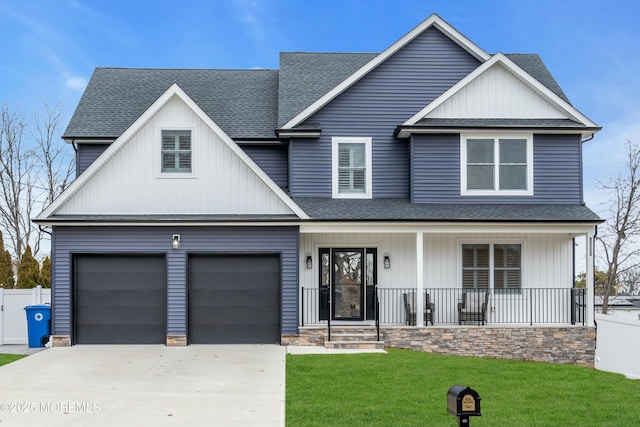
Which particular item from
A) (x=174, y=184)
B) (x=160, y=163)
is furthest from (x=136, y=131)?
(x=174, y=184)

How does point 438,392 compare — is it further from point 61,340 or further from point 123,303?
point 61,340

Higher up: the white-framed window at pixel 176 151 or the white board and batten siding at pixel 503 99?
the white board and batten siding at pixel 503 99

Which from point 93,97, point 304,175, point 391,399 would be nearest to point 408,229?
point 304,175

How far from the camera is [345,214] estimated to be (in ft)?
54.8

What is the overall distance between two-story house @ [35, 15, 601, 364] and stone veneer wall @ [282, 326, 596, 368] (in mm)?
49

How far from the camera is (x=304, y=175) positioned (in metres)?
18.0

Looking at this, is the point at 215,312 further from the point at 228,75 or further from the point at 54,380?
the point at 228,75

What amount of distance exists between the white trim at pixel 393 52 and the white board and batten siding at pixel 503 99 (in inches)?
34.7

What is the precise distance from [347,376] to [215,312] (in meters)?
5.45

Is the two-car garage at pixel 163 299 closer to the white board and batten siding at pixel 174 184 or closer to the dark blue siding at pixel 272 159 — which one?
the white board and batten siding at pixel 174 184

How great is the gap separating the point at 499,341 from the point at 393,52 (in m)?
8.14

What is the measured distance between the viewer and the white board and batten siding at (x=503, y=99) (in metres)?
17.9

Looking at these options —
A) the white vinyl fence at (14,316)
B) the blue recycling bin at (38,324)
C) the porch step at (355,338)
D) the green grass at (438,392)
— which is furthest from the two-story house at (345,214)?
the green grass at (438,392)

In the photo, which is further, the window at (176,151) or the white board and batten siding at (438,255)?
the white board and batten siding at (438,255)
